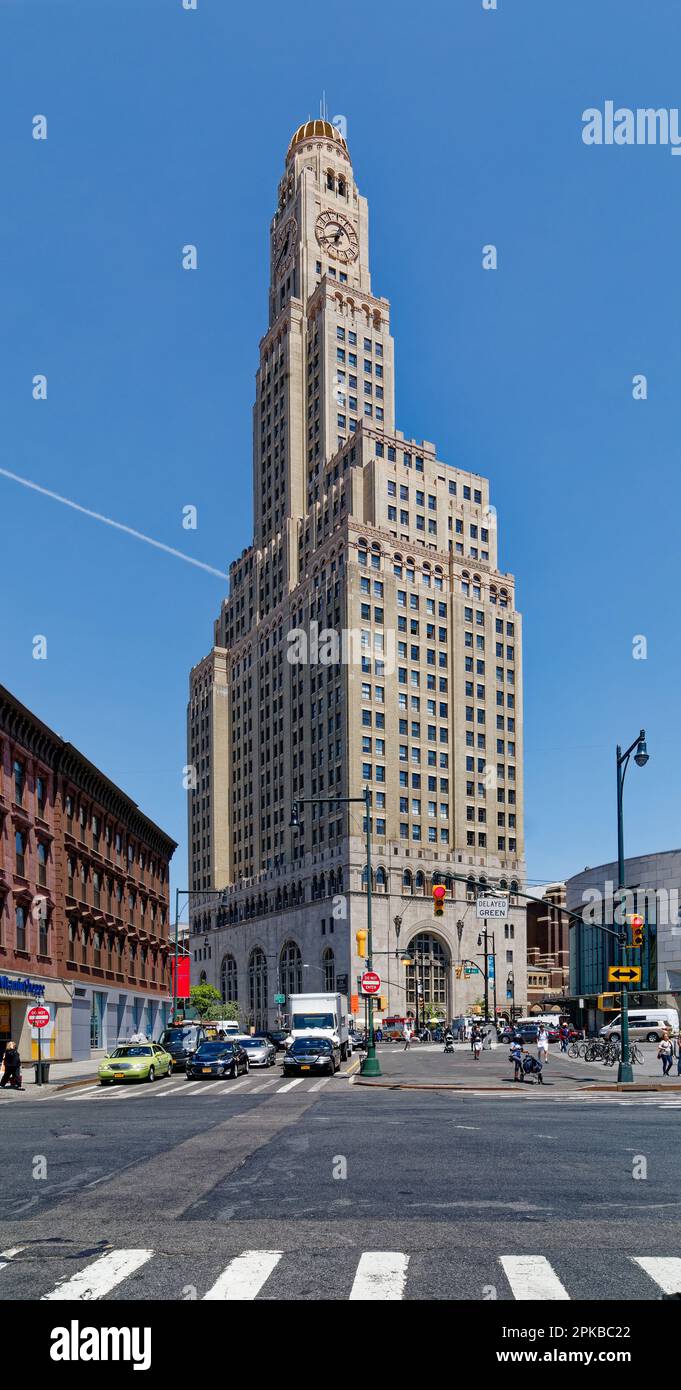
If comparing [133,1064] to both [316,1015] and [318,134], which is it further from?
[318,134]

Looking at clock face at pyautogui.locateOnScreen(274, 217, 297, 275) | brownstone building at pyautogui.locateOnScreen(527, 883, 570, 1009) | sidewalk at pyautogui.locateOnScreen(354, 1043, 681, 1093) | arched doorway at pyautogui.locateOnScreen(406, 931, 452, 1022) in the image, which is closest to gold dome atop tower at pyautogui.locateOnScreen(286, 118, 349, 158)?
clock face at pyautogui.locateOnScreen(274, 217, 297, 275)

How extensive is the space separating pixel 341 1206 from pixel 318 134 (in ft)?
513

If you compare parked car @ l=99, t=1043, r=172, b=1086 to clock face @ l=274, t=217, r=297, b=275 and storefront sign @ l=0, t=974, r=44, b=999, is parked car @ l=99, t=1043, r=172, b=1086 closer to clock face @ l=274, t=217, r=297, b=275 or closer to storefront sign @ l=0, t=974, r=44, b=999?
storefront sign @ l=0, t=974, r=44, b=999

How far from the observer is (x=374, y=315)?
141m

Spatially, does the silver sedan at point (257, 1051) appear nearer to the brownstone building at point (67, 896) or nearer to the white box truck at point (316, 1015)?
the white box truck at point (316, 1015)

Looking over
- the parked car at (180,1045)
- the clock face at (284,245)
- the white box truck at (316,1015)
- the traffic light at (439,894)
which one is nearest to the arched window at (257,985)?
the white box truck at (316,1015)

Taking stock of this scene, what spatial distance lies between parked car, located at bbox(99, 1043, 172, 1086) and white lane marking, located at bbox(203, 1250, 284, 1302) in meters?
32.5

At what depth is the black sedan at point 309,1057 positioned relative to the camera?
43.9 metres

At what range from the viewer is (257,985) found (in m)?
140

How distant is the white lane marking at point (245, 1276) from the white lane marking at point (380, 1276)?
29.3 inches

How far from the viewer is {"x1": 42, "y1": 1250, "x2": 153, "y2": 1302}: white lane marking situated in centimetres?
874
